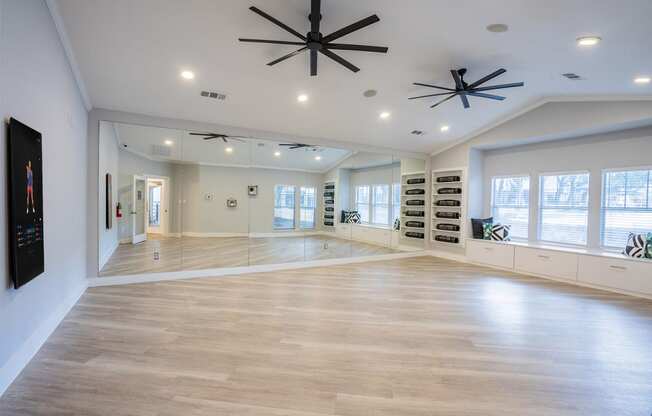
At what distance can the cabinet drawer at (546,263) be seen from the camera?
5.77m

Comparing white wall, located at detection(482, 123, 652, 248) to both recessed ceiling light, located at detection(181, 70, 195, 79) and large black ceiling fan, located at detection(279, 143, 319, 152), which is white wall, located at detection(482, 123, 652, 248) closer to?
large black ceiling fan, located at detection(279, 143, 319, 152)

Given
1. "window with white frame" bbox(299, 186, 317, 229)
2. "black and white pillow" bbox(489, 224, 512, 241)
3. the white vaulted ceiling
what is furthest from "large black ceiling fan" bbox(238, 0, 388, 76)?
"black and white pillow" bbox(489, 224, 512, 241)

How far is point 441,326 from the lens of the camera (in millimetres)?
3564

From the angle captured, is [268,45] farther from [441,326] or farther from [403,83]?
[441,326]

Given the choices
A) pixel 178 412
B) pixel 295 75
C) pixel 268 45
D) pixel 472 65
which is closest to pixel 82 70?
pixel 268 45

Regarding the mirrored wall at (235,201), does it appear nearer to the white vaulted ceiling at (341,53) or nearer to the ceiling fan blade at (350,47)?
the white vaulted ceiling at (341,53)

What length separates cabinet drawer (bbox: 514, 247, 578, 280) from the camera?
5.77 metres

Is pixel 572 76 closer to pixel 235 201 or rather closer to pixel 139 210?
pixel 235 201

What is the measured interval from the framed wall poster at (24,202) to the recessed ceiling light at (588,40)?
5406 mm

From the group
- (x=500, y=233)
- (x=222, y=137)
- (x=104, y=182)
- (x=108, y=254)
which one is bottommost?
(x=108, y=254)

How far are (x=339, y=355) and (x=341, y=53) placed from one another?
3.65 meters

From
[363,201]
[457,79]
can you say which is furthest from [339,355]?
[363,201]

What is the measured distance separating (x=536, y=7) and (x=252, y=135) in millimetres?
4747

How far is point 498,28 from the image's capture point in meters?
3.58
